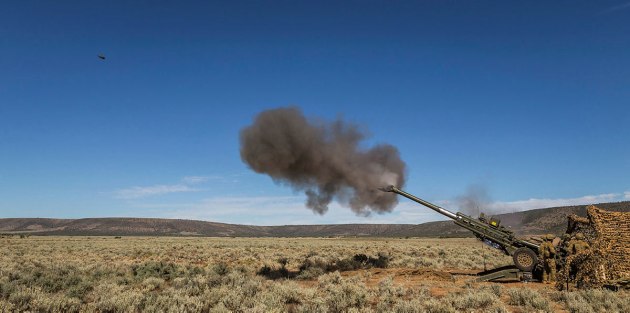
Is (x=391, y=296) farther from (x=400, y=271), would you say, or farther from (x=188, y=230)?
(x=188, y=230)

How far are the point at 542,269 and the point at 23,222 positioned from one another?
202 meters

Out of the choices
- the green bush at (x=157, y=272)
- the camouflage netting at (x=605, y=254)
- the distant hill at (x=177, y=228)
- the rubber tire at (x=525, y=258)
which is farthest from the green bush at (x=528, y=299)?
the distant hill at (x=177, y=228)

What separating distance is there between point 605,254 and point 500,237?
3882 millimetres

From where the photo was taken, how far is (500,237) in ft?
51.4

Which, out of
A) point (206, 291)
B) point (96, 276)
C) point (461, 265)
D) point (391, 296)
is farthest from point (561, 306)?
point (96, 276)

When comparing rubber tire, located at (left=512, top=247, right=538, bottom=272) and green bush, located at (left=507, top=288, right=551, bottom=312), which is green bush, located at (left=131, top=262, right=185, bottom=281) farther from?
rubber tire, located at (left=512, top=247, right=538, bottom=272)

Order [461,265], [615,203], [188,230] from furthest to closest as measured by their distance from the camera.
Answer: [188,230]
[615,203]
[461,265]

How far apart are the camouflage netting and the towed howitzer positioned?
244cm

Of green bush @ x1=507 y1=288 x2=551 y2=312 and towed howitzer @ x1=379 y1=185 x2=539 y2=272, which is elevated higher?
towed howitzer @ x1=379 y1=185 x2=539 y2=272

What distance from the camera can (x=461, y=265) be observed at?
76.6 ft

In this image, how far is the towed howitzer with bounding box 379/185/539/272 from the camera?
591 inches

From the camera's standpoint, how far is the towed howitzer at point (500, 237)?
1500 centimetres

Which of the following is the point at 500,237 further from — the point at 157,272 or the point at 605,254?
→ the point at 157,272

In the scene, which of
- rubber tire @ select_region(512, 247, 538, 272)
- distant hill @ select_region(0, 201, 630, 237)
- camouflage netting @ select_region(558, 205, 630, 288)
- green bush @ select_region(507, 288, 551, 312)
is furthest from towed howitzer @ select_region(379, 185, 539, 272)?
distant hill @ select_region(0, 201, 630, 237)
